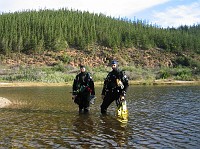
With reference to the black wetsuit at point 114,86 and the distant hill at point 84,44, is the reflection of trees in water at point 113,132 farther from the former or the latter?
the distant hill at point 84,44

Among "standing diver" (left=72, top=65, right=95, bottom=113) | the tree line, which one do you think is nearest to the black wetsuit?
"standing diver" (left=72, top=65, right=95, bottom=113)

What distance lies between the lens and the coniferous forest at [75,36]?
349 feet

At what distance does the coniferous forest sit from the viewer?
106 meters

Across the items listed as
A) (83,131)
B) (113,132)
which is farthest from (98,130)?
(113,132)

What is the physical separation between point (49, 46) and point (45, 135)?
99208 millimetres

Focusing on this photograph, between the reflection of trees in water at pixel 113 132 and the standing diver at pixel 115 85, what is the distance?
137cm

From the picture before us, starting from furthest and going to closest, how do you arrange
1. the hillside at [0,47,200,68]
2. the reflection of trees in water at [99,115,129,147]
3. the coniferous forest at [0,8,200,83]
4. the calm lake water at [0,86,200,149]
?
1. the coniferous forest at [0,8,200,83]
2. the hillside at [0,47,200,68]
3. the reflection of trees in water at [99,115,129,147]
4. the calm lake water at [0,86,200,149]

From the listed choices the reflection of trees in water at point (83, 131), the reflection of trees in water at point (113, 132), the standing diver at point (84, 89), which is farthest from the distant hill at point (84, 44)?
the reflection of trees in water at point (113, 132)

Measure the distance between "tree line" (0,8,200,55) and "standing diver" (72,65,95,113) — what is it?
89.7 meters

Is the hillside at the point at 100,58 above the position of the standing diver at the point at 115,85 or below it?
above

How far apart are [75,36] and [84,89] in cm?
10102

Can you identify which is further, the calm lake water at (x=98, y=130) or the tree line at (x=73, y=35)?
the tree line at (x=73, y=35)

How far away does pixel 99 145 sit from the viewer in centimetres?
974

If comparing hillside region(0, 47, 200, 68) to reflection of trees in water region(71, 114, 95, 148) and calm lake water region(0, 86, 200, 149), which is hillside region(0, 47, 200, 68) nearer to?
calm lake water region(0, 86, 200, 149)
